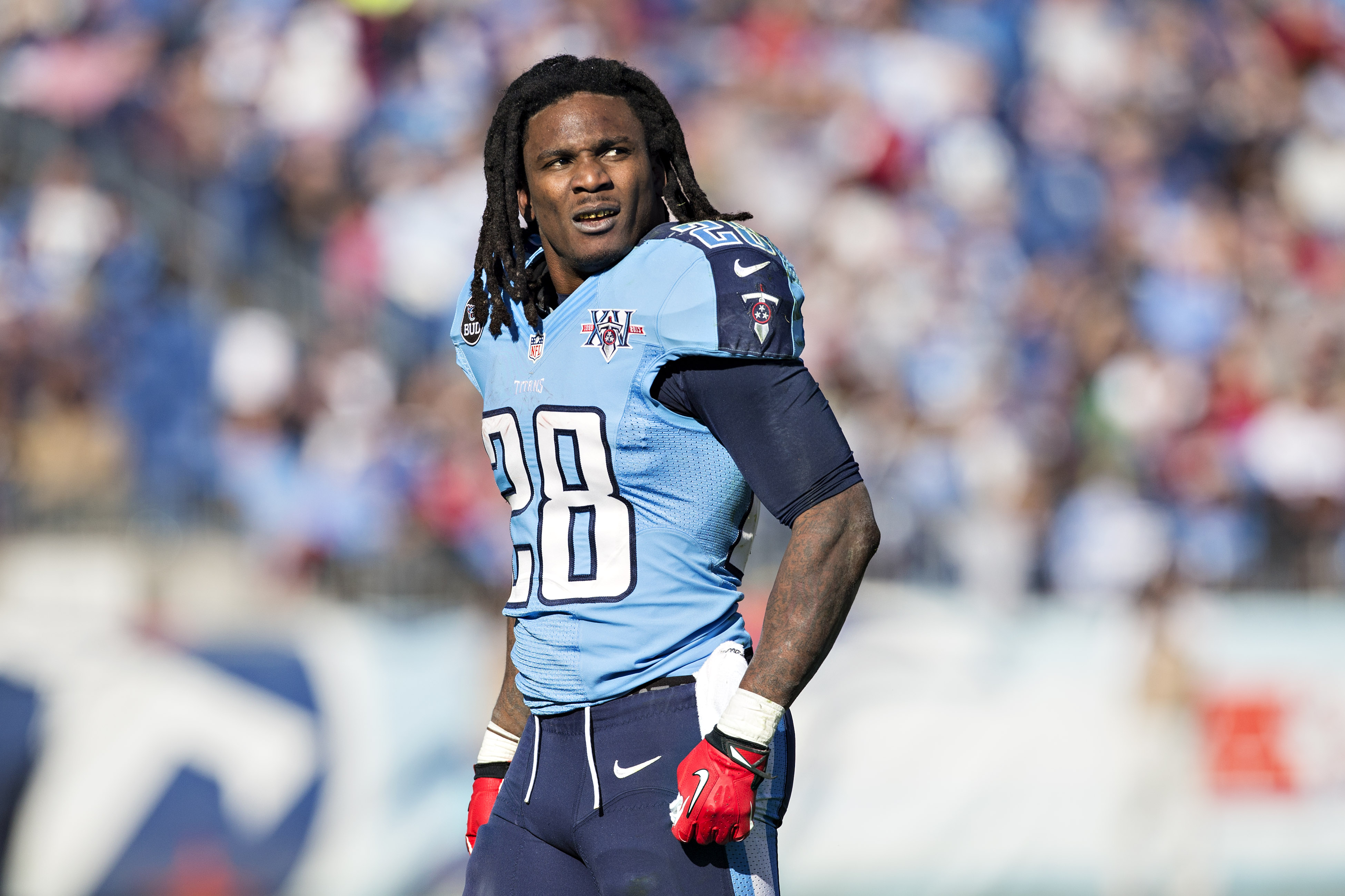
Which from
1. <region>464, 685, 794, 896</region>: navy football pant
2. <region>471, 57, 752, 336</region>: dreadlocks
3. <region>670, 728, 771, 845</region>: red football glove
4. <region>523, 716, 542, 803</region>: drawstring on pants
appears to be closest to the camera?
<region>670, 728, 771, 845</region>: red football glove

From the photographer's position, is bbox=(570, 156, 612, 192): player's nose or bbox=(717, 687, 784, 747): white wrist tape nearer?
bbox=(717, 687, 784, 747): white wrist tape

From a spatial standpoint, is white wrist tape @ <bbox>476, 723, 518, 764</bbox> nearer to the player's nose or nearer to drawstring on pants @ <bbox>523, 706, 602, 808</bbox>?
drawstring on pants @ <bbox>523, 706, 602, 808</bbox>

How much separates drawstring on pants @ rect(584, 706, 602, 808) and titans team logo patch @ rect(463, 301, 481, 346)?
83 centimetres

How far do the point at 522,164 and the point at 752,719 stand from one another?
1.29 metres

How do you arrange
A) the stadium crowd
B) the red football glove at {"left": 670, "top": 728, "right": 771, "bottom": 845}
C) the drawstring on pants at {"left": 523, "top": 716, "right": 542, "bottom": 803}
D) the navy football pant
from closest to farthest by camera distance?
1. the red football glove at {"left": 670, "top": 728, "right": 771, "bottom": 845}
2. the navy football pant
3. the drawstring on pants at {"left": 523, "top": 716, "right": 542, "bottom": 803}
4. the stadium crowd

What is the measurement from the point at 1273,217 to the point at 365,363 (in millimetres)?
7428

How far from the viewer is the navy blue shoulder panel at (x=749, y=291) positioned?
2.86 m

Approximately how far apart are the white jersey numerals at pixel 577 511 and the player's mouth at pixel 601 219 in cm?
36

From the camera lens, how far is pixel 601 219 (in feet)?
10.3

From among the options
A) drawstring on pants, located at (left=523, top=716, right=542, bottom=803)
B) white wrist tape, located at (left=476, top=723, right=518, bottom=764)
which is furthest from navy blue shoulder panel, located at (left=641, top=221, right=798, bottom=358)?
white wrist tape, located at (left=476, top=723, right=518, bottom=764)

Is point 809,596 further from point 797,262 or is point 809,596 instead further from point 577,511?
point 797,262

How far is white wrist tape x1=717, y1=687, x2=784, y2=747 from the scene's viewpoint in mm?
2785

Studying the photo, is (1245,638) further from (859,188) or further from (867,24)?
(867,24)

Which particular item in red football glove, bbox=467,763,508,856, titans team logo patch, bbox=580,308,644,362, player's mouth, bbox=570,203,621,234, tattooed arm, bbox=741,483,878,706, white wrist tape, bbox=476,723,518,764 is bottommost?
red football glove, bbox=467,763,508,856
